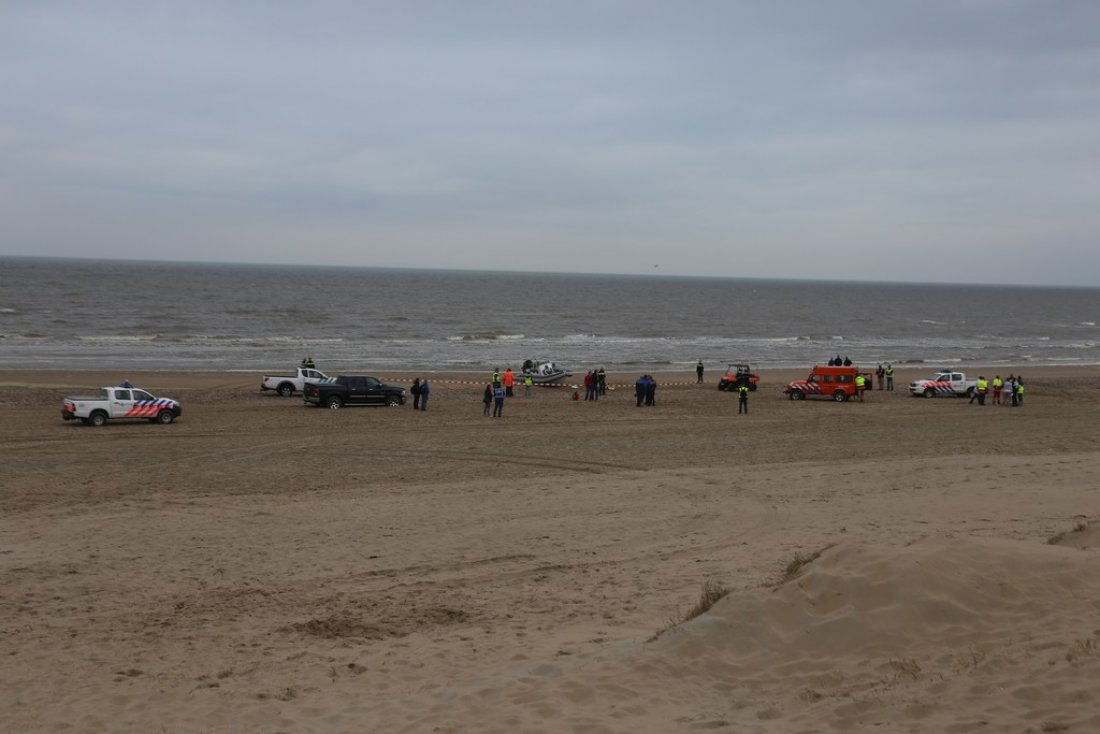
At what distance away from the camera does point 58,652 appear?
10375 mm

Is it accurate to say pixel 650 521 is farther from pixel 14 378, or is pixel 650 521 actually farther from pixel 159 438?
pixel 14 378

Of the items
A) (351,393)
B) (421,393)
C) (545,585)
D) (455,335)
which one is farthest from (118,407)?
(455,335)

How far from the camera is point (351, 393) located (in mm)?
36250

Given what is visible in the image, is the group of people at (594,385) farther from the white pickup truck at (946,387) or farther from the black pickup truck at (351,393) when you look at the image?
the white pickup truck at (946,387)

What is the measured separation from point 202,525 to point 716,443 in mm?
14768

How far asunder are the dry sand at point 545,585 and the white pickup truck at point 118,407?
3.13m

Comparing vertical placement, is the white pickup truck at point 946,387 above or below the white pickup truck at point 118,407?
above

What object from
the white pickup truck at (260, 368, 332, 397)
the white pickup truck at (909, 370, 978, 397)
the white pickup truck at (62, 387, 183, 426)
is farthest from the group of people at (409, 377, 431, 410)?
the white pickup truck at (909, 370, 978, 397)

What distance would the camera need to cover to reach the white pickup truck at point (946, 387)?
4262 centimetres

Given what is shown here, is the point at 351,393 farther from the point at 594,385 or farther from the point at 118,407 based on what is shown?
the point at 594,385

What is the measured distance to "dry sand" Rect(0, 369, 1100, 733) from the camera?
820 centimetres

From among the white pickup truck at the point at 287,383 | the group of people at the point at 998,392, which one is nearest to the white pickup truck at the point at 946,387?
the group of people at the point at 998,392

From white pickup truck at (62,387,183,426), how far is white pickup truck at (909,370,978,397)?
97.4ft

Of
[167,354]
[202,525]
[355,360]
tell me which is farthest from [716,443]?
[167,354]
